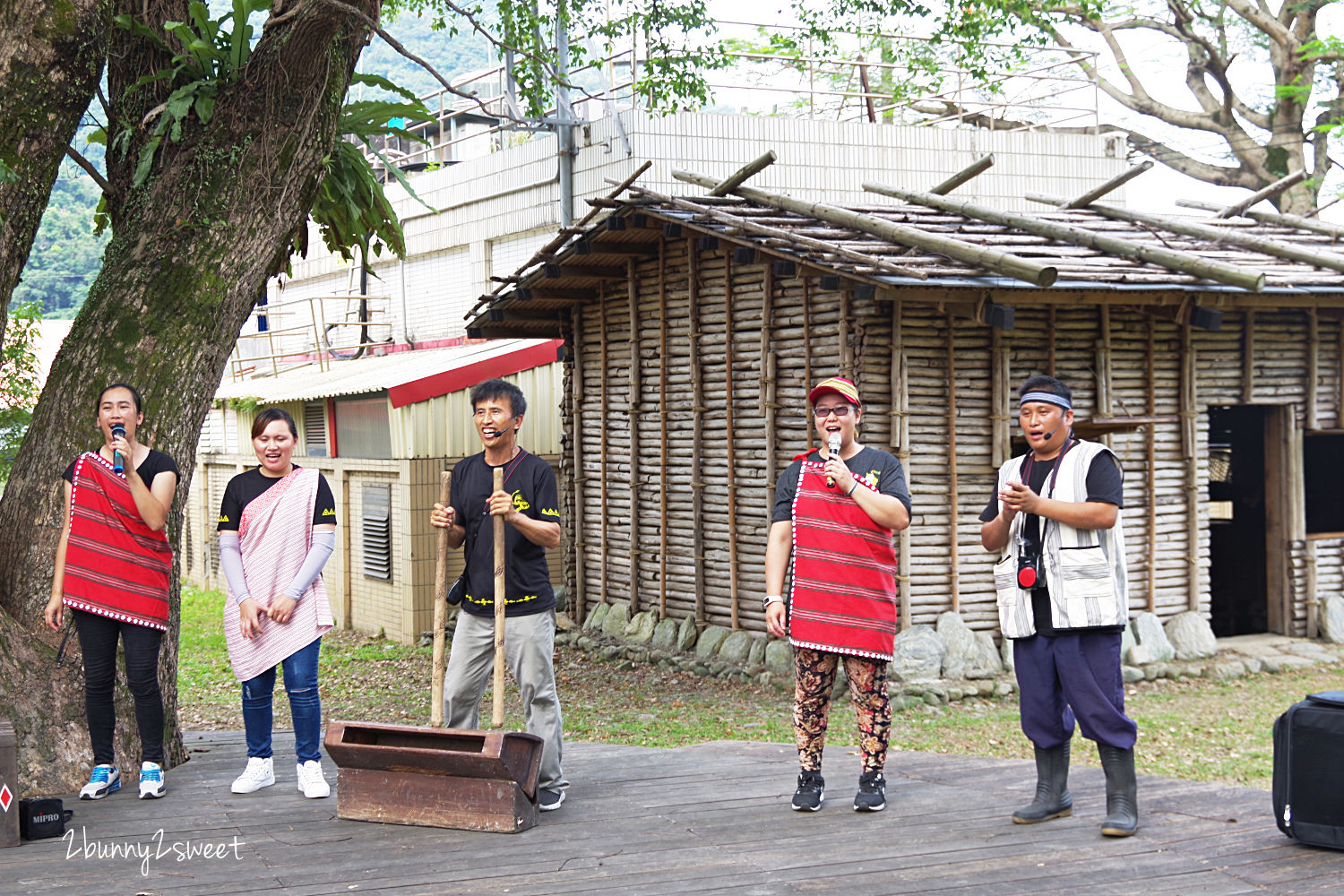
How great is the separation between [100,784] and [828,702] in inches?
129

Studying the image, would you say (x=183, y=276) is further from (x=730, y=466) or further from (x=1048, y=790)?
(x=730, y=466)

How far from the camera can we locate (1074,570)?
5.10 metres

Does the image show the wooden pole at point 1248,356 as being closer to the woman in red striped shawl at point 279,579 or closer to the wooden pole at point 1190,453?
the wooden pole at point 1190,453

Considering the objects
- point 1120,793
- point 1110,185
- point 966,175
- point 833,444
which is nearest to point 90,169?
point 833,444

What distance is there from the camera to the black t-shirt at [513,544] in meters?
5.43

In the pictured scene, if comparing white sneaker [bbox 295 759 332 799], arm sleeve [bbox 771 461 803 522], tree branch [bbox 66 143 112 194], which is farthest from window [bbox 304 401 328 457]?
arm sleeve [bbox 771 461 803 522]

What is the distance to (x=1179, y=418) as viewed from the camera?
11.9 meters

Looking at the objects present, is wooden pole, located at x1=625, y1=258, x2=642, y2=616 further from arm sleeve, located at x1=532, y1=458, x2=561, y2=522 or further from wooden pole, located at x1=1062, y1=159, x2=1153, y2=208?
arm sleeve, located at x1=532, y1=458, x2=561, y2=522

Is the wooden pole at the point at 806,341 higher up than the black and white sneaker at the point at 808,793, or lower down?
higher up

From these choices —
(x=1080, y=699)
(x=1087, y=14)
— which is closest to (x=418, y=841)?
(x=1080, y=699)

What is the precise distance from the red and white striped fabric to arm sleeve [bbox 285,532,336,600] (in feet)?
0.10

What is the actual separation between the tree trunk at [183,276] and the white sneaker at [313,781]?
1060 millimetres

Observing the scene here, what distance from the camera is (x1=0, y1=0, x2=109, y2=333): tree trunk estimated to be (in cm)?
625

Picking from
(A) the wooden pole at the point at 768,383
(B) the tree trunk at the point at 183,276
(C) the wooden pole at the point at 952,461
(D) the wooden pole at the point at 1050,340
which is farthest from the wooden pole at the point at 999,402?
(B) the tree trunk at the point at 183,276
